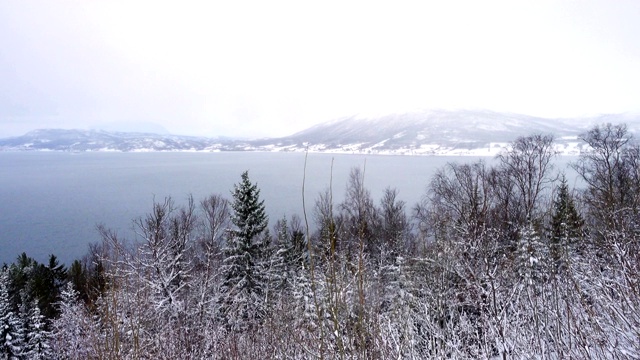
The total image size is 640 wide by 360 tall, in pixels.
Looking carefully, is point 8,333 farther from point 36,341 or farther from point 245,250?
point 245,250

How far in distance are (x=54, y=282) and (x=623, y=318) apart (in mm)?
31607

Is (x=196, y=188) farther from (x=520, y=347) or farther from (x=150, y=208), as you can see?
(x=520, y=347)

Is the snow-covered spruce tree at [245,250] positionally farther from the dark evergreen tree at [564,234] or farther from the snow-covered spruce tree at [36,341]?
the dark evergreen tree at [564,234]

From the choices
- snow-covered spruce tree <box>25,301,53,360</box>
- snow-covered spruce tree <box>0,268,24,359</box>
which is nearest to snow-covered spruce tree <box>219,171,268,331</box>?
snow-covered spruce tree <box>25,301,53,360</box>

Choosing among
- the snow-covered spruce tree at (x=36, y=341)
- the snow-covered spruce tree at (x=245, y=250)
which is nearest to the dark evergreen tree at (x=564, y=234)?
the snow-covered spruce tree at (x=245, y=250)

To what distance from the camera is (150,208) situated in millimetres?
50375

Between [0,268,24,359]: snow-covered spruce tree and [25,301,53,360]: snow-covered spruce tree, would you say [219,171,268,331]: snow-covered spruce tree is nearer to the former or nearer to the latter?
[25,301,53,360]: snow-covered spruce tree

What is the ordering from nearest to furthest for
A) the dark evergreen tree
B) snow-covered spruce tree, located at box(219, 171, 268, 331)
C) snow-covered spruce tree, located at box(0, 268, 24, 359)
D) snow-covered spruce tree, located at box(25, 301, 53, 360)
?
1. the dark evergreen tree
2. snow-covered spruce tree, located at box(0, 268, 24, 359)
3. snow-covered spruce tree, located at box(25, 301, 53, 360)
4. snow-covered spruce tree, located at box(219, 171, 268, 331)

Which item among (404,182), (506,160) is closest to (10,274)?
(506,160)

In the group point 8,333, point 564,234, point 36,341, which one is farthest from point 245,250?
point 564,234

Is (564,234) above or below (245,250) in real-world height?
above

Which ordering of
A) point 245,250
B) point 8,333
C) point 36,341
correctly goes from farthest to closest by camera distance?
point 245,250 < point 36,341 < point 8,333

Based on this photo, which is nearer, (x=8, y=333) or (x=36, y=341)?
(x=8, y=333)

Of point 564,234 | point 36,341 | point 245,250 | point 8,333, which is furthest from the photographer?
point 245,250
